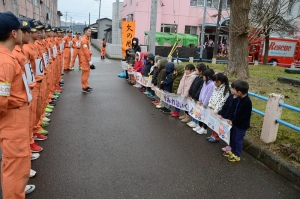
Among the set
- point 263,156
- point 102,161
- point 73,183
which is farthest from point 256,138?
point 73,183

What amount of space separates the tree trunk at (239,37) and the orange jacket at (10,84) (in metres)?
8.36

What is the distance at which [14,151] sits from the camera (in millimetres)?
2570

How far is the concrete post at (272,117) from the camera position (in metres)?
4.61

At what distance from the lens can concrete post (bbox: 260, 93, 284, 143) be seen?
182 inches

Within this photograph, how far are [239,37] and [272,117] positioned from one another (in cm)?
593

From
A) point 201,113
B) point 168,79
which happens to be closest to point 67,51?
point 168,79

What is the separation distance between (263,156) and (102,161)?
2.78m

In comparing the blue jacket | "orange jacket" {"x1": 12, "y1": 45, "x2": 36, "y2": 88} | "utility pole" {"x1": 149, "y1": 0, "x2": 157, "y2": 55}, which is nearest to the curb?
the blue jacket

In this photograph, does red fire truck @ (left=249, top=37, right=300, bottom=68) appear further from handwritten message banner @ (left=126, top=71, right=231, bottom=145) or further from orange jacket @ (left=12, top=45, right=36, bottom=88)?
orange jacket @ (left=12, top=45, right=36, bottom=88)

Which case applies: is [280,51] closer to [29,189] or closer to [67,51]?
[67,51]

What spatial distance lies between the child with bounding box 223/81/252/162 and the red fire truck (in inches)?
817

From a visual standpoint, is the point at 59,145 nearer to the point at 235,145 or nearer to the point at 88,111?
the point at 88,111

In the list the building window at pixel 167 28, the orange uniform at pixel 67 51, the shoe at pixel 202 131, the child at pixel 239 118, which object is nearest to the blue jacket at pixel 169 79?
the shoe at pixel 202 131

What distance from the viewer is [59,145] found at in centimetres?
476
